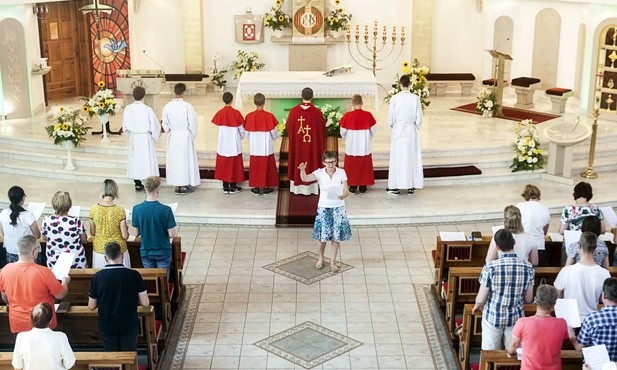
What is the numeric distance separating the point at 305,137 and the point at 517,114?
6.78 meters

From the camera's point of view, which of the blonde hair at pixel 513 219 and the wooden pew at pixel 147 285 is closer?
the blonde hair at pixel 513 219

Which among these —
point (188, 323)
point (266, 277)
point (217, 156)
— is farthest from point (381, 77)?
point (188, 323)

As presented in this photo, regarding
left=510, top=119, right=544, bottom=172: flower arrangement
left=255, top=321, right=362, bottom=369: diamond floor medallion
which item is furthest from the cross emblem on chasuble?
left=255, top=321, right=362, bottom=369: diamond floor medallion

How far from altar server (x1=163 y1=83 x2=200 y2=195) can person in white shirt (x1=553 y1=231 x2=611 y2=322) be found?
7.24 meters

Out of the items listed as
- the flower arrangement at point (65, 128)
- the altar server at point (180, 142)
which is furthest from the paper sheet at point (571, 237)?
the flower arrangement at point (65, 128)

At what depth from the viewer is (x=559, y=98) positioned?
18500 mm

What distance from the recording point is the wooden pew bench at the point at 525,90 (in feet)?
62.6

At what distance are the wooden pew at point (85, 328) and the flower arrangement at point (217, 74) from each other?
12642mm

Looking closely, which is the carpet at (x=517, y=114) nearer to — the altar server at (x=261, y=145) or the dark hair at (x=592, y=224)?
the altar server at (x=261, y=145)

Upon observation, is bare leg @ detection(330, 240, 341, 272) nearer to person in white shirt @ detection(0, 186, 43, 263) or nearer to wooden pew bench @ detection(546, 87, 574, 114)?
person in white shirt @ detection(0, 186, 43, 263)

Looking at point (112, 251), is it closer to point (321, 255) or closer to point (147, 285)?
point (147, 285)

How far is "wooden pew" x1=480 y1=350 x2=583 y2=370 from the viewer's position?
696 centimetres

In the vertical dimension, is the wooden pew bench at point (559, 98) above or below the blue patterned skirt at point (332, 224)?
above

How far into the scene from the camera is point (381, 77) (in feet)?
70.0
